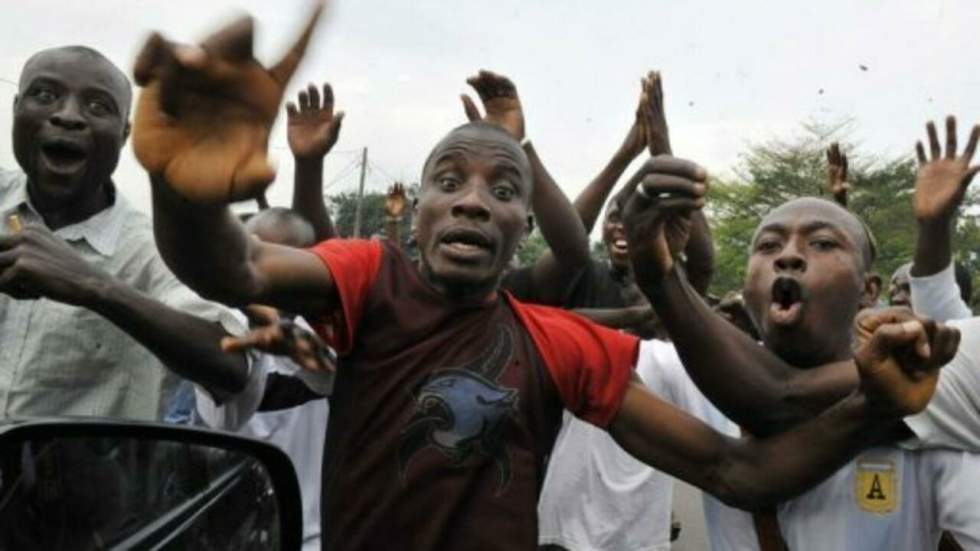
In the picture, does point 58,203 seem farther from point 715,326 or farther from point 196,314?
point 715,326

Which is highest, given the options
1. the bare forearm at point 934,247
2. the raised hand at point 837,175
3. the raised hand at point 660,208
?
the raised hand at point 837,175

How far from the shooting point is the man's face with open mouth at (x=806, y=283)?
2660 millimetres

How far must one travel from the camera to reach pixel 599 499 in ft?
15.3

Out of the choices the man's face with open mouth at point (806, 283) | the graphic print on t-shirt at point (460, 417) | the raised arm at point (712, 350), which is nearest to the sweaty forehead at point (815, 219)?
the man's face with open mouth at point (806, 283)

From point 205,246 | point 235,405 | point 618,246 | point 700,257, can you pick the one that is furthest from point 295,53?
point 618,246

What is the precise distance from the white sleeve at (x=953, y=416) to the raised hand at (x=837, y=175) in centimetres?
197

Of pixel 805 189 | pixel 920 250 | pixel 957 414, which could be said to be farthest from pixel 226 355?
pixel 805 189

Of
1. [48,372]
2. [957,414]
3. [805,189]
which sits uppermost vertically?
[805,189]

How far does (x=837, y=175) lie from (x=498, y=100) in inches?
60.7

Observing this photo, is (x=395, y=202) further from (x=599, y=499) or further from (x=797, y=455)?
(x=797, y=455)

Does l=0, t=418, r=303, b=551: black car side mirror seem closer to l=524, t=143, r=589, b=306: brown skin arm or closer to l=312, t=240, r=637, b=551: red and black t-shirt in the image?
l=312, t=240, r=637, b=551: red and black t-shirt

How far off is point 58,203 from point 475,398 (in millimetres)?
1340

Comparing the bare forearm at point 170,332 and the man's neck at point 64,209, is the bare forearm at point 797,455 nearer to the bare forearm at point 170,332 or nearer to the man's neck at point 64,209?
the bare forearm at point 170,332

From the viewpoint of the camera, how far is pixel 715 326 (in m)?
2.53
